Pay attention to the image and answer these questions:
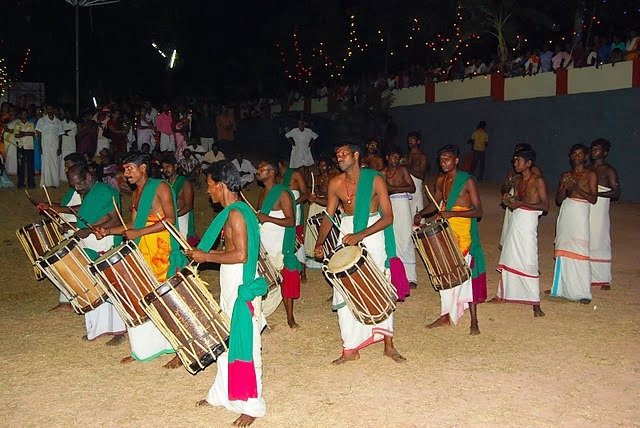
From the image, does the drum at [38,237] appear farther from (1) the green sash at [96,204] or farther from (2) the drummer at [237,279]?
(2) the drummer at [237,279]

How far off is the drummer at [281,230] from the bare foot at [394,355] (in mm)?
1371

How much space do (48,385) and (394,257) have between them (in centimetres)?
315

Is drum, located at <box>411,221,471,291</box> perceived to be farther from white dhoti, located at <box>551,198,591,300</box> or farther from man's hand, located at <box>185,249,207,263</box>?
man's hand, located at <box>185,249,207,263</box>

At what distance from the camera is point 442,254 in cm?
673

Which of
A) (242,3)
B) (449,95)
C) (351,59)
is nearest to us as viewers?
(449,95)

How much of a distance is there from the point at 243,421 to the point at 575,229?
502 centimetres

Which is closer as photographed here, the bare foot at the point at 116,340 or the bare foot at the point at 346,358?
the bare foot at the point at 346,358

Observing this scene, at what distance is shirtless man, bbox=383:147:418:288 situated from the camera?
8.70 meters


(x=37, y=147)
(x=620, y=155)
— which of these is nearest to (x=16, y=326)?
(x=37, y=147)

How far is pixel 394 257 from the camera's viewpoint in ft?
21.1

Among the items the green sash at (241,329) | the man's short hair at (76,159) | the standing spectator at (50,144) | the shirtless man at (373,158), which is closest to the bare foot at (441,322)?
the shirtless man at (373,158)

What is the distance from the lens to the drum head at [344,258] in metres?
5.73

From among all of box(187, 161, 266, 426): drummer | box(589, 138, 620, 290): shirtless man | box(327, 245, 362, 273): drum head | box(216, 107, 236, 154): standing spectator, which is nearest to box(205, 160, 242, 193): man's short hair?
box(187, 161, 266, 426): drummer

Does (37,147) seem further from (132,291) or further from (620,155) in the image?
(620,155)
